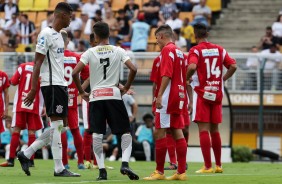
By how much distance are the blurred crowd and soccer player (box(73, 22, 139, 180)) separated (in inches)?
578

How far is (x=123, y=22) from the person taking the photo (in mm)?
31906

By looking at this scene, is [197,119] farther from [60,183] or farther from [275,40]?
[275,40]

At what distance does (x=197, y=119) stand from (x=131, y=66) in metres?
2.64

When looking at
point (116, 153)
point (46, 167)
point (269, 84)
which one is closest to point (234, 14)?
point (269, 84)

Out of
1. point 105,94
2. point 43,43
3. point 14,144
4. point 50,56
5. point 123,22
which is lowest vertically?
point 14,144

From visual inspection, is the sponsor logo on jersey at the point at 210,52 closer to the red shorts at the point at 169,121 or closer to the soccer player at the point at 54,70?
the red shorts at the point at 169,121

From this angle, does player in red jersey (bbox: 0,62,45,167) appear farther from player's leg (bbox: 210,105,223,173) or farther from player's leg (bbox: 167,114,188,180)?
player's leg (bbox: 167,114,188,180)

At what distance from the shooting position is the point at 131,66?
15.0 m

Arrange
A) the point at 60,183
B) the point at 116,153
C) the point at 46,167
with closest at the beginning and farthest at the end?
the point at 60,183, the point at 46,167, the point at 116,153

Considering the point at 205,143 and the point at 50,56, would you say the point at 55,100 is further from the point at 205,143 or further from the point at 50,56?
the point at 205,143

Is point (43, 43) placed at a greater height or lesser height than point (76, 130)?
greater

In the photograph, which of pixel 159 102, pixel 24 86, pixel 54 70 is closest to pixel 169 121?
pixel 159 102

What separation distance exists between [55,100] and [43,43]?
0.83 meters

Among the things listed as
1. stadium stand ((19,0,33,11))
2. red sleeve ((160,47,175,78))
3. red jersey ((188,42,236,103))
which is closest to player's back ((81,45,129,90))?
red sleeve ((160,47,175,78))
